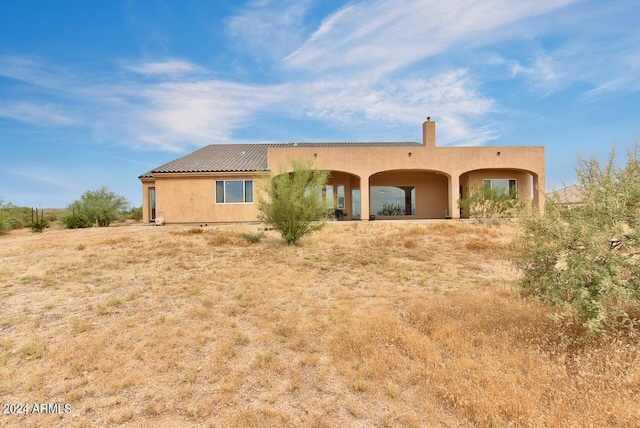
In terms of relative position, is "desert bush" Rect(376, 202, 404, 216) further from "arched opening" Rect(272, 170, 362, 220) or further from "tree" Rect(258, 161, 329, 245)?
"tree" Rect(258, 161, 329, 245)

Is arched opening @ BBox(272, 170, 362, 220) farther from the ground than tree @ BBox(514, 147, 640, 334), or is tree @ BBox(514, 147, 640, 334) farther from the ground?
arched opening @ BBox(272, 170, 362, 220)

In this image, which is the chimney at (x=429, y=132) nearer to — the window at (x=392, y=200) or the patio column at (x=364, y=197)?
the window at (x=392, y=200)

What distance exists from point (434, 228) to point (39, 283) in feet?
45.9

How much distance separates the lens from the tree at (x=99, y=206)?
22.9m

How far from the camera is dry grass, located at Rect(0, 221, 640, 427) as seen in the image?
3096 mm

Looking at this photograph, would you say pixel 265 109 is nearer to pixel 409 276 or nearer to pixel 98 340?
pixel 409 276

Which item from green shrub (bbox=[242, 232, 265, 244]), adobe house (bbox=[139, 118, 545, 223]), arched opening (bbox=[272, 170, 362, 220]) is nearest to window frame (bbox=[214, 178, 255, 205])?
adobe house (bbox=[139, 118, 545, 223])

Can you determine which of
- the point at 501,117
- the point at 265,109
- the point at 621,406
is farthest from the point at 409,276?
the point at 265,109

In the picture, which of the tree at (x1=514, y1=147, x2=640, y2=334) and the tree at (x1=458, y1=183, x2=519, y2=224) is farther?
the tree at (x1=458, y1=183, x2=519, y2=224)

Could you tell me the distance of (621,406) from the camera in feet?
9.25

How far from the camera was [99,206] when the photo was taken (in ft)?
75.9

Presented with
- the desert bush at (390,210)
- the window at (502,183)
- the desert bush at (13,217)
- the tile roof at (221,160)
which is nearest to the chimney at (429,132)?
the tile roof at (221,160)

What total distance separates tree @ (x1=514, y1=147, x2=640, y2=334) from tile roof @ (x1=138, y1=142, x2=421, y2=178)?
14005 millimetres

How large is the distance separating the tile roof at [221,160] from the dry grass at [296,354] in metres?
10.9
